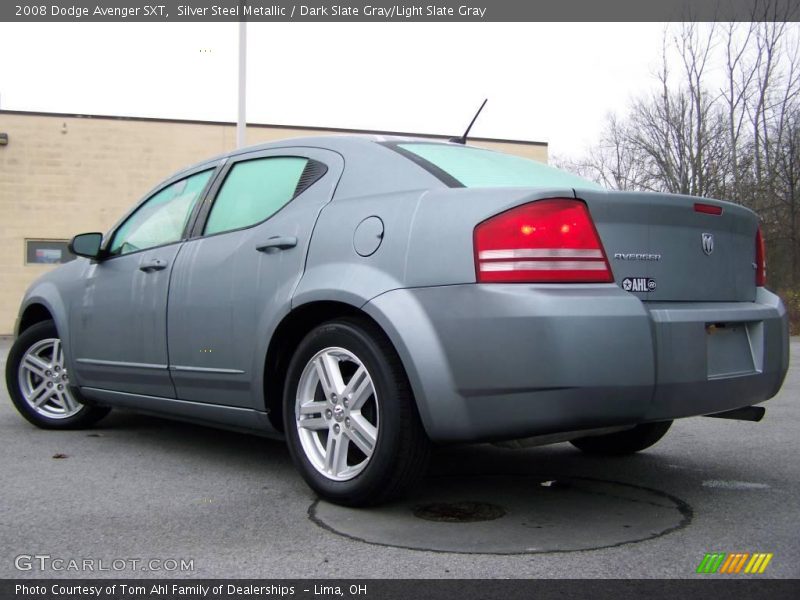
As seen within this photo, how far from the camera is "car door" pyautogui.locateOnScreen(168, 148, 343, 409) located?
3836 millimetres

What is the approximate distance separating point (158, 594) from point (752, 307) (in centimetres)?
256

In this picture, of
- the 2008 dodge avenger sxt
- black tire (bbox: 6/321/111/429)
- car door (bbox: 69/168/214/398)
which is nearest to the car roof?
the 2008 dodge avenger sxt

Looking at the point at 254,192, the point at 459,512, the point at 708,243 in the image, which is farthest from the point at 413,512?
the point at 254,192

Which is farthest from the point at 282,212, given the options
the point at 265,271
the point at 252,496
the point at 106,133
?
the point at 106,133

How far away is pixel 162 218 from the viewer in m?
4.91

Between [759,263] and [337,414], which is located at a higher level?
[759,263]

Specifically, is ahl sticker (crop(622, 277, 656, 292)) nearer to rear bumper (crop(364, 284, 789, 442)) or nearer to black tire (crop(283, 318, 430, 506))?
rear bumper (crop(364, 284, 789, 442))

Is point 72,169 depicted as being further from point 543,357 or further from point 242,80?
point 543,357

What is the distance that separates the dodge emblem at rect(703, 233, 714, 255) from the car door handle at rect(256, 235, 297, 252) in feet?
5.63

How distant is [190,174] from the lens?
4.84 meters

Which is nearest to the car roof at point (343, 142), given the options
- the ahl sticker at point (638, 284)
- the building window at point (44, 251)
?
the ahl sticker at point (638, 284)

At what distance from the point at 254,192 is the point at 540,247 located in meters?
1.76

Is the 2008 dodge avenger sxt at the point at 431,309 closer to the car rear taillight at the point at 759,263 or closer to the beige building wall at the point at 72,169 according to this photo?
the car rear taillight at the point at 759,263

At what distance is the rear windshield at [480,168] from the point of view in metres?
3.56
